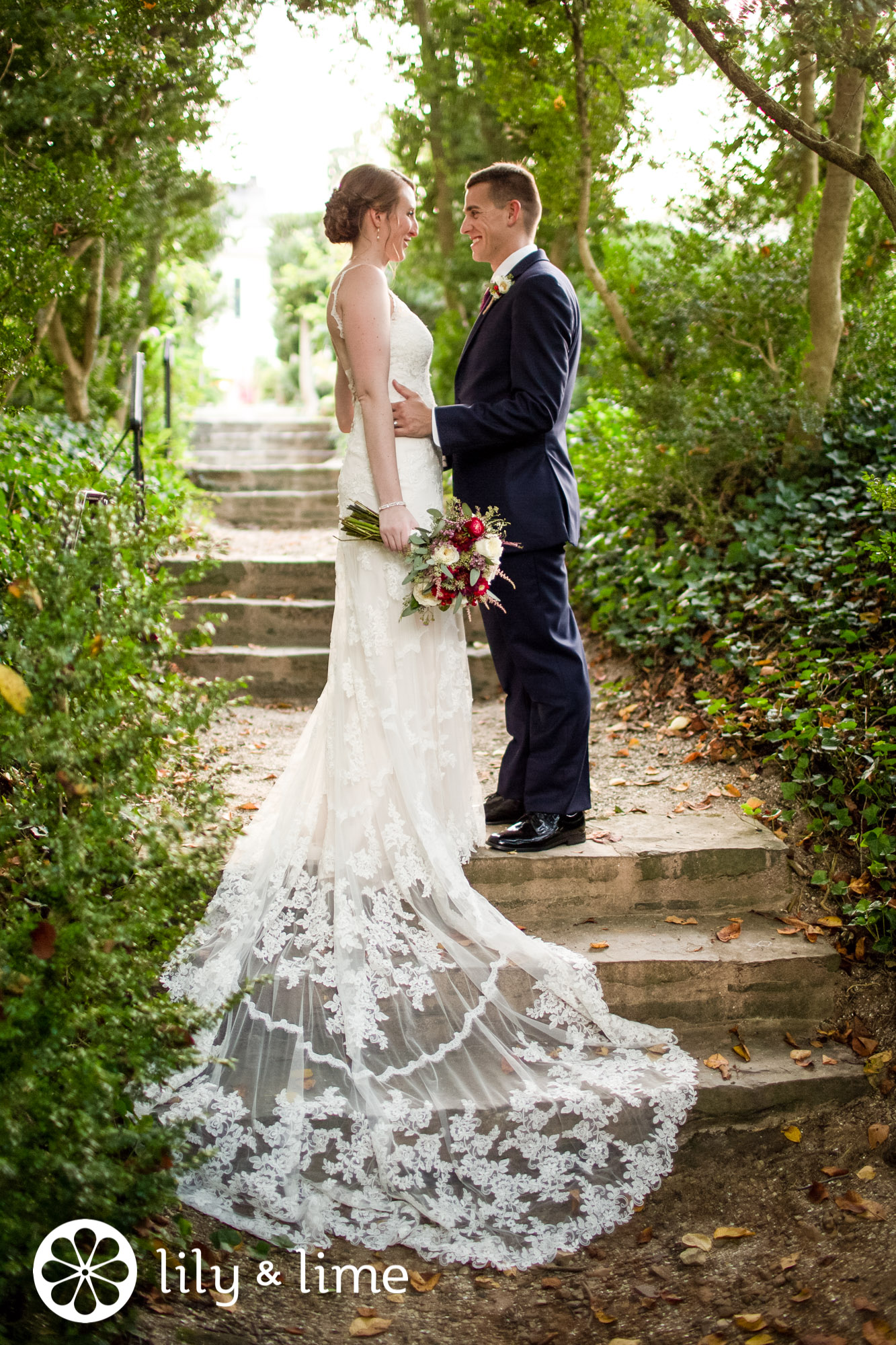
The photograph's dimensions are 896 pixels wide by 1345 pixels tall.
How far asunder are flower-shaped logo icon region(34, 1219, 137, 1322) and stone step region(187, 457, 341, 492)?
7.83m

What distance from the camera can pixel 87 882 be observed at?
2.03 meters

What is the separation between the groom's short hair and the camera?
3.06m

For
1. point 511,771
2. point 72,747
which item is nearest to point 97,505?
point 72,747

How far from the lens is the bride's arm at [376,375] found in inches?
112

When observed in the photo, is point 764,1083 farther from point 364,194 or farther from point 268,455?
point 268,455

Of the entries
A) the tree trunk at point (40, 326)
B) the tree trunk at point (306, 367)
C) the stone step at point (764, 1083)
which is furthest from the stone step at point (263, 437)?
the stone step at point (764, 1083)

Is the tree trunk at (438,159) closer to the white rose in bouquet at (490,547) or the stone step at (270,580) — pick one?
the stone step at (270,580)

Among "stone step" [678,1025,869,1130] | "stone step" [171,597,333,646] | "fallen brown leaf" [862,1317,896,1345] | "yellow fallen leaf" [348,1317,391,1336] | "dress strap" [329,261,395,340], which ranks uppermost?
"dress strap" [329,261,395,340]

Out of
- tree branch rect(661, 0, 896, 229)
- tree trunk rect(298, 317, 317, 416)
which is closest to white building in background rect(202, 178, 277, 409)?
tree trunk rect(298, 317, 317, 416)

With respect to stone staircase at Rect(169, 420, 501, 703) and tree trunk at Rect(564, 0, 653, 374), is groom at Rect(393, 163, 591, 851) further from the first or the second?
tree trunk at Rect(564, 0, 653, 374)

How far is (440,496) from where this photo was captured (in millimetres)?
3121

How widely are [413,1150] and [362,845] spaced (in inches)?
34.8

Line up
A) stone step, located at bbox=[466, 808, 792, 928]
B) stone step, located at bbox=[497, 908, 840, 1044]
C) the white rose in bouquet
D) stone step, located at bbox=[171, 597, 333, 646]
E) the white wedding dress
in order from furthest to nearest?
stone step, located at bbox=[171, 597, 333, 646], stone step, located at bbox=[466, 808, 792, 928], stone step, located at bbox=[497, 908, 840, 1044], the white rose in bouquet, the white wedding dress

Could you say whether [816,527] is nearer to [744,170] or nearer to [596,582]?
[596,582]
